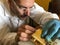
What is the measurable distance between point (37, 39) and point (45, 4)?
151cm

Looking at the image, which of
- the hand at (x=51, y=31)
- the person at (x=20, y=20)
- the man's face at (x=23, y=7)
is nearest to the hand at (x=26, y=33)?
the person at (x=20, y=20)

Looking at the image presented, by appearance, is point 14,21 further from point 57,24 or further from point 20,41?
point 57,24

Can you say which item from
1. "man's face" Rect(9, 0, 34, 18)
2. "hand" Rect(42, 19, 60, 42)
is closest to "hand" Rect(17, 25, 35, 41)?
"hand" Rect(42, 19, 60, 42)

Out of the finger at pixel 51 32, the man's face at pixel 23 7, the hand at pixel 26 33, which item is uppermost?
the man's face at pixel 23 7

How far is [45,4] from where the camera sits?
89.9 inches

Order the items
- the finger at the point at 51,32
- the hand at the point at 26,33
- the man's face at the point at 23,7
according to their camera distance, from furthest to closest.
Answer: the man's face at the point at 23,7 < the hand at the point at 26,33 < the finger at the point at 51,32

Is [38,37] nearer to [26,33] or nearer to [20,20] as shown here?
[26,33]

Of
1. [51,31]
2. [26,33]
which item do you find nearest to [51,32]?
[51,31]

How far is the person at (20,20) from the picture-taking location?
2.70 ft

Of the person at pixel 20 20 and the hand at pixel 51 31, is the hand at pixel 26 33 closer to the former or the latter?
the person at pixel 20 20

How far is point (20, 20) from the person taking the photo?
124 centimetres

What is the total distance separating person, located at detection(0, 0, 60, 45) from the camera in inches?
32.4

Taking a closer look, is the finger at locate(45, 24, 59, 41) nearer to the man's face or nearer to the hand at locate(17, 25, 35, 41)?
the hand at locate(17, 25, 35, 41)

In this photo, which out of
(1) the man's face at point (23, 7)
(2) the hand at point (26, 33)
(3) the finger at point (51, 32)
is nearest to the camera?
(3) the finger at point (51, 32)
